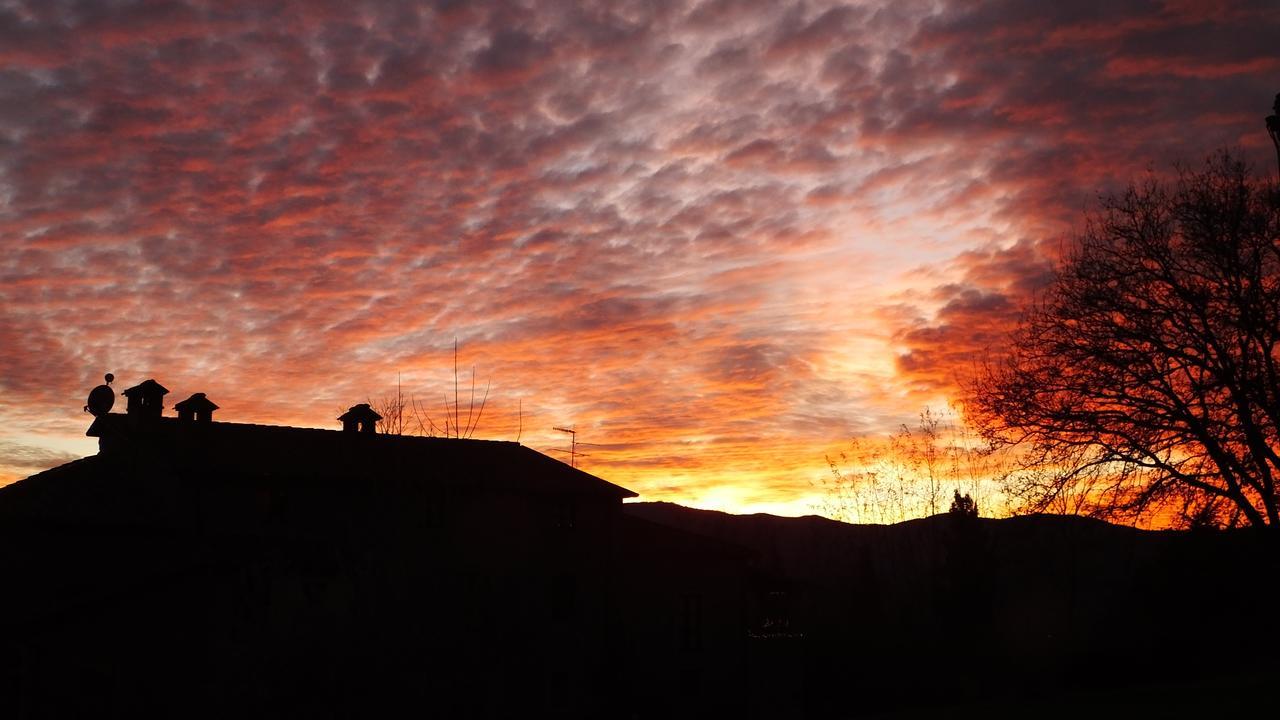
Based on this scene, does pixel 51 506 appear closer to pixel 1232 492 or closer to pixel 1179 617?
pixel 1232 492

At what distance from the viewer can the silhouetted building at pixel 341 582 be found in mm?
23391

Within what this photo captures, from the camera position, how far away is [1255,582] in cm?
3072

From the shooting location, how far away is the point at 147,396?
127ft

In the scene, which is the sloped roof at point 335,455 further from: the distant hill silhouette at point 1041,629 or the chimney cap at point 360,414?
the distant hill silhouette at point 1041,629

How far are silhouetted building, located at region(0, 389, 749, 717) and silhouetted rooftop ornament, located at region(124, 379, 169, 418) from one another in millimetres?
86

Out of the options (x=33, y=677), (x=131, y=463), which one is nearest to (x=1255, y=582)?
(x=33, y=677)

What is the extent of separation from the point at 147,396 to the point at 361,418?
8185 mm

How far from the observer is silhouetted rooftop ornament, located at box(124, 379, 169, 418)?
126ft

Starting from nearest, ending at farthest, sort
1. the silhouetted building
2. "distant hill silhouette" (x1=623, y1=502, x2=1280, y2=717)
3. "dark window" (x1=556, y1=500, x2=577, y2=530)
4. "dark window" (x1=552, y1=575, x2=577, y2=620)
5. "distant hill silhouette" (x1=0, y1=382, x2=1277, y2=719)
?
the silhouetted building, "distant hill silhouette" (x1=0, y1=382, x2=1277, y2=719), "distant hill silhouette" (x1=623, y1=502, x2=1280, y2=717), "dark window" (x1=552, y1=575, x2=577, y2=620), "dark window" (x1=556, y1=500, x2=577, y2=530)

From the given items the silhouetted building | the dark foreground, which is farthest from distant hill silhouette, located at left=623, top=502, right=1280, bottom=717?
the silhouetted building

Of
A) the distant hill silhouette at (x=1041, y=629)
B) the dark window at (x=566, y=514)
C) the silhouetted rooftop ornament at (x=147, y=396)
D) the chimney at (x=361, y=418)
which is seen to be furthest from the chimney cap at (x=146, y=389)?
the distant hill silhouette at (x=1041, y=629)

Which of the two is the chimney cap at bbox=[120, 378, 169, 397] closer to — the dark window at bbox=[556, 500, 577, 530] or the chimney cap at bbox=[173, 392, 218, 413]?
the chimney cap at bbox=[173, 392, 218, 413]

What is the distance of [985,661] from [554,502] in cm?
2617

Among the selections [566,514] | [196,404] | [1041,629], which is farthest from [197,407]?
[1041,629]
